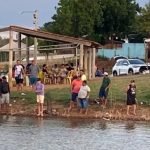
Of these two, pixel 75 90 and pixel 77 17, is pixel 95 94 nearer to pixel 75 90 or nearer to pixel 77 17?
pixel 75 90

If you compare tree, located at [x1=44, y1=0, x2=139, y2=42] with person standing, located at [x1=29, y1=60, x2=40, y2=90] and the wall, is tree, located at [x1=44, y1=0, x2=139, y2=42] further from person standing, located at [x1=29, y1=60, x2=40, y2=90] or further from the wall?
person standing, located at [x1=29, y1=60, x2=40, y2=90]

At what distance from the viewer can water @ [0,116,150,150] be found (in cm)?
2302

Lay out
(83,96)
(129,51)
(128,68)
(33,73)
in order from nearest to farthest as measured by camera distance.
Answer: (83,96)
(33,73)
(128,68)
(129,51)

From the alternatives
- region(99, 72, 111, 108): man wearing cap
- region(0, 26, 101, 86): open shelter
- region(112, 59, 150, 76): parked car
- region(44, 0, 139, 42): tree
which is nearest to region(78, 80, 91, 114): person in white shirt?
region(99, 72, 111, 108): man wearing cap

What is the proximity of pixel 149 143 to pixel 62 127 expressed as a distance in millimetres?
5432

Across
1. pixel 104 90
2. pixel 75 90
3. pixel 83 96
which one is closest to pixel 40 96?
pixel 75 90

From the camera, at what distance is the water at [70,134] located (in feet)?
75.5

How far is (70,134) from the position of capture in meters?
26.3

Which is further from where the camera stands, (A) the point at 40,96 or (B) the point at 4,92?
(B) the point at 4,92

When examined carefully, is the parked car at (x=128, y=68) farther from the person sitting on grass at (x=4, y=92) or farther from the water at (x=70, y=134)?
the water at (x=70, y=134)

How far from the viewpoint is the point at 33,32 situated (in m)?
41.6

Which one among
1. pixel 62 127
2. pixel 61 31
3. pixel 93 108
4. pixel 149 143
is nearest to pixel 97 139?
pixel 149 143

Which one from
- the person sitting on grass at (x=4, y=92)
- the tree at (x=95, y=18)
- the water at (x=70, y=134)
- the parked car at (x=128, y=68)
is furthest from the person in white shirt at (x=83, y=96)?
the tree at (x=95, y=18)

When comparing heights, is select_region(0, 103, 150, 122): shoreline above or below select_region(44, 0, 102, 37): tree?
below
